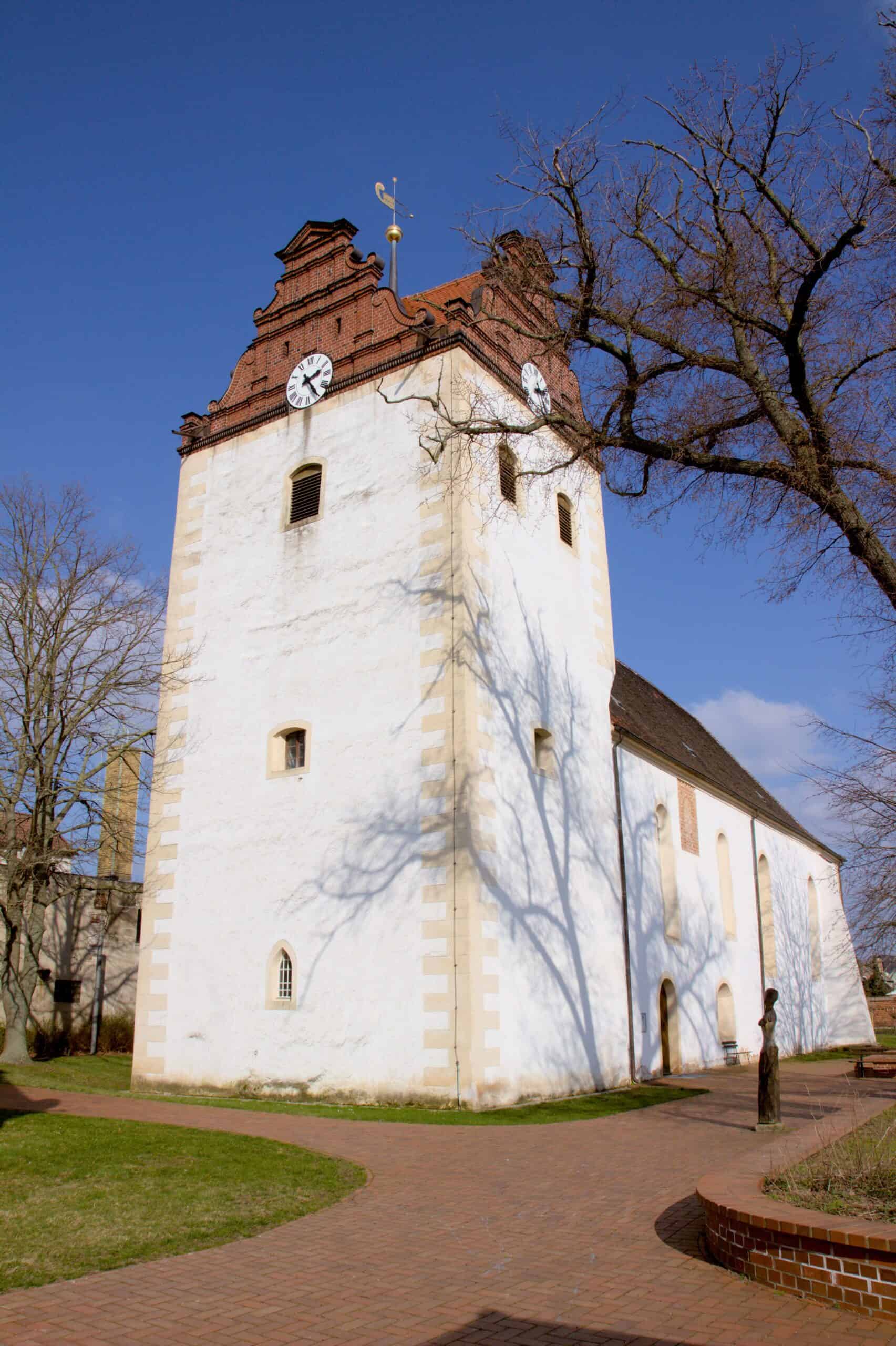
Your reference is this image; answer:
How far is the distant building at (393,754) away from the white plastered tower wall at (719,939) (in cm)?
19

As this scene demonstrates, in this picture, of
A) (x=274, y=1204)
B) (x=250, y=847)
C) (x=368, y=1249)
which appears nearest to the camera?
(x=368, y=1249)

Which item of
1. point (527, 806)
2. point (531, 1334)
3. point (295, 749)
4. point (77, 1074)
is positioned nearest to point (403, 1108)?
point (527, 806)

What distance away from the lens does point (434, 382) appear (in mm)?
17594

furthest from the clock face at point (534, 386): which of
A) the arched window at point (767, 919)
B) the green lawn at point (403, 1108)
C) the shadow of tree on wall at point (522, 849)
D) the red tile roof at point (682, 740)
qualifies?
the arched window at point (767, 919)

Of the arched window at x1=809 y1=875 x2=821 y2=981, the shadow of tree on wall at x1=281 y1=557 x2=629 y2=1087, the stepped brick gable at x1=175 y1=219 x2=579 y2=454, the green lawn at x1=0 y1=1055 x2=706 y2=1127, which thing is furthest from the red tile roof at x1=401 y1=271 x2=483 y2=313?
the arched window at x1=809 y1=875 x2=821 y2=981

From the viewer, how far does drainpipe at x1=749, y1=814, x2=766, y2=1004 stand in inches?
1107

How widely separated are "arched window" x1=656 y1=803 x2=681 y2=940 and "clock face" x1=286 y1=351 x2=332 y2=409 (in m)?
11.2

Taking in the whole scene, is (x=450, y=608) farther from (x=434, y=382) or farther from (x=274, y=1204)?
(x=274, y=1204)

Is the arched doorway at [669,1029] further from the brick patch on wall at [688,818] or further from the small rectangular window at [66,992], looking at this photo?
the small rectangular window at [66,992]

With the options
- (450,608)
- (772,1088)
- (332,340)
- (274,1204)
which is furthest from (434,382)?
(274,1204)

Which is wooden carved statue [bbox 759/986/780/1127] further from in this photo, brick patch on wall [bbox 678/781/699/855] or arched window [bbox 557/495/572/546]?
brick patch on wall [bbox 678/781/699/855]

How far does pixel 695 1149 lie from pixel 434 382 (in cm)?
1234

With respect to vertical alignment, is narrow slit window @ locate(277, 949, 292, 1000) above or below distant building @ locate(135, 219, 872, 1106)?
below

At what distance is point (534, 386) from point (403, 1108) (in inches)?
518
